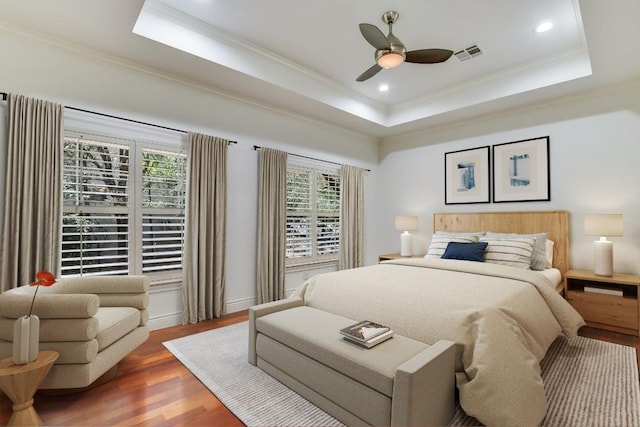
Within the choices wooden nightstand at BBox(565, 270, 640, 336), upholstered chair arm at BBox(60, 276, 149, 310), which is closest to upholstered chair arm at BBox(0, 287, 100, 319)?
upholstered chair arm at BBox(60, 276, 149, 310)

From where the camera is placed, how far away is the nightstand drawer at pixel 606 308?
313 cm

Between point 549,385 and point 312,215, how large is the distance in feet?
11.0

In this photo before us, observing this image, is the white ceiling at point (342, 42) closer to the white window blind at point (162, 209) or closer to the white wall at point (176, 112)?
the white wall at point (176, 112)

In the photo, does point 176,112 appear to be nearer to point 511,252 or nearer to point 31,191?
point 31,191

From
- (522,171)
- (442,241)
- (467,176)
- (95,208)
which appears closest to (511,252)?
(442,241)

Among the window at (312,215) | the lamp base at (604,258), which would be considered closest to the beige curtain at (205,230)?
the window at (312,215)

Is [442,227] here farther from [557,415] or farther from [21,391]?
[21,391]

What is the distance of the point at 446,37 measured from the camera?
3.22m

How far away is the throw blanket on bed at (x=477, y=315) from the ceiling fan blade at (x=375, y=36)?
196cm

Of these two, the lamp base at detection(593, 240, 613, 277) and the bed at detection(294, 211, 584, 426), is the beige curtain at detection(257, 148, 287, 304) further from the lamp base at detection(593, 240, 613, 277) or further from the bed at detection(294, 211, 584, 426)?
the lamp base at detection(593, 240, 613, 277)

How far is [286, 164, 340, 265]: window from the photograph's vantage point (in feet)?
15.1

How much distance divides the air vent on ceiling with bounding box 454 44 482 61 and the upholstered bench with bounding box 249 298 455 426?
10.3 ft

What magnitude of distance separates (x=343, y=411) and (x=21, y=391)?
1768 mm

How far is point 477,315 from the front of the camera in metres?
1.94
